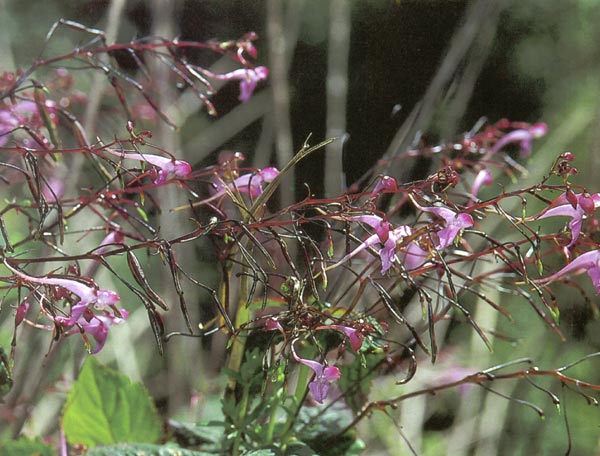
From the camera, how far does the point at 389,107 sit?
3.08 ft

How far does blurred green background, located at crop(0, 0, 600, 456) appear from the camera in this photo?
90 centimetres

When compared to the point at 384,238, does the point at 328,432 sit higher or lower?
lower

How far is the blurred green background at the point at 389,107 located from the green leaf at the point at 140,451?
294 millimetres

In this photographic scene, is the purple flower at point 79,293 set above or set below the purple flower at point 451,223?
below

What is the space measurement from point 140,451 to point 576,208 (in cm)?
29

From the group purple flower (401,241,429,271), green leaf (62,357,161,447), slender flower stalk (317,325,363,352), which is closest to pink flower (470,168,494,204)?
purple flower (401,241,429,271)

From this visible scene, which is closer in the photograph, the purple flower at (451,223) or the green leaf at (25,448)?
the purple flower at (451,223)

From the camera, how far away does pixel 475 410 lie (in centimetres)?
103

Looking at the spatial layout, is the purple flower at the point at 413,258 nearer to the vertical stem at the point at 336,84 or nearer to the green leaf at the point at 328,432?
the green leaf at the point at 328,432

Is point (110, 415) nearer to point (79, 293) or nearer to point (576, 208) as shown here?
point (79, 293)

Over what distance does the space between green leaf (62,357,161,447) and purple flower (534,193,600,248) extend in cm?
31

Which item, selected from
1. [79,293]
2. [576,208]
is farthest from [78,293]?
[576,208]

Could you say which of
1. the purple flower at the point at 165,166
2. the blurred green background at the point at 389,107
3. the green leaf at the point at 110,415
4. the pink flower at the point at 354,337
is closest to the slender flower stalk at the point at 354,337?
the pink flower at the point at 354,337

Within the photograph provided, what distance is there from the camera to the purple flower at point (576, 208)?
0.38 meters
